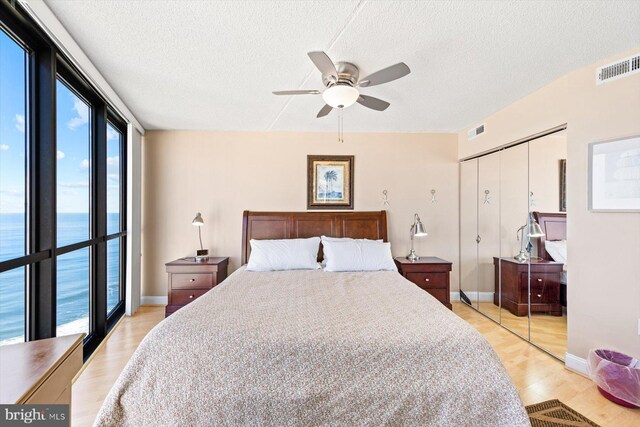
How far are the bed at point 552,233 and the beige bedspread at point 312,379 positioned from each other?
1677mm

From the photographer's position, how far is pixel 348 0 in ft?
5.19

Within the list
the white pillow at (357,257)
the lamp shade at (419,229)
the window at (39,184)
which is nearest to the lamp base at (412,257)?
the lamp shade at (419,229)

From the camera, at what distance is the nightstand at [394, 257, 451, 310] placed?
11.6 feet

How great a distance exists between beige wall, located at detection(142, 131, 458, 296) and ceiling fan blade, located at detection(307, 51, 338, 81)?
2.02m

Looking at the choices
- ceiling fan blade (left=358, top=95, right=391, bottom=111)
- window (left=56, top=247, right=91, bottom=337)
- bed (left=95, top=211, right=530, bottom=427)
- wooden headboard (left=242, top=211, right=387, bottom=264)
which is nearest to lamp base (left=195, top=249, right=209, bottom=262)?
wooden headboard (left=242, top=211, right=387, bottom=264)

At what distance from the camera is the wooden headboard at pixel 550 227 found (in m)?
2.52

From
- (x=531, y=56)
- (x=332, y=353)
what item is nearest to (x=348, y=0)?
(x=531, y=56)

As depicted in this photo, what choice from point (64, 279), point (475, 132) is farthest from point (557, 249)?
point (64, 279)

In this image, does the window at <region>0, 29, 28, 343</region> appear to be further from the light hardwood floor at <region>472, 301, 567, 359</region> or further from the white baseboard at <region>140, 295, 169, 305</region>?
the light hardwood floor at <region>472, 301, 567, 359</region>

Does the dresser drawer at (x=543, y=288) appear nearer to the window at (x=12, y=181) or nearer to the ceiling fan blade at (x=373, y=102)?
the ceiling fan blade at (x=373, y=102)

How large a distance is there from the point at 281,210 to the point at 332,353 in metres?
2.68

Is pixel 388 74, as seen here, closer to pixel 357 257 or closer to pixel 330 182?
pixel 357 257

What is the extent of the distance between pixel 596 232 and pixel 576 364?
3.69 feet

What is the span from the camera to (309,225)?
385 centimetres
